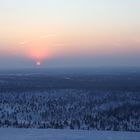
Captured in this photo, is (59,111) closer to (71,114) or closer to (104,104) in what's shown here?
(71,114)

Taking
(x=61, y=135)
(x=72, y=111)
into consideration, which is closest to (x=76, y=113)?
(x=72, y=111)

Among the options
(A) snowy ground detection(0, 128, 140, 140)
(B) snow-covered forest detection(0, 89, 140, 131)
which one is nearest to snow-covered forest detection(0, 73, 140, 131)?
(B) snow-covered forest detection(0, 89, 140, 131)

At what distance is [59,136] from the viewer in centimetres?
1095

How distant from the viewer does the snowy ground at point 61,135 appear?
35.2ft

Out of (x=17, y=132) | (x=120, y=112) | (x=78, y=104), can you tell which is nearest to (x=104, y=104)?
(x=78, y=104)

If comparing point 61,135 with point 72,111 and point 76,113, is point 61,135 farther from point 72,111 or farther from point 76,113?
point 72,111

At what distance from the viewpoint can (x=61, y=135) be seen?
1112 cm

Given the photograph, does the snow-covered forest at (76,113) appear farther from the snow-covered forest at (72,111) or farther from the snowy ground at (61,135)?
the snowy ground at (61,135)

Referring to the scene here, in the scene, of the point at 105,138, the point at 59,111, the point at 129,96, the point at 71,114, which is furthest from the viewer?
the point at 129,96

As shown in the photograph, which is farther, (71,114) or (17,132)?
(71,114)

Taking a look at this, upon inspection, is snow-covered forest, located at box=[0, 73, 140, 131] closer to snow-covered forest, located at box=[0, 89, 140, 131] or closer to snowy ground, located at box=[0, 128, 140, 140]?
snow-covered forest, located at box=[0, 89, 140, 131]

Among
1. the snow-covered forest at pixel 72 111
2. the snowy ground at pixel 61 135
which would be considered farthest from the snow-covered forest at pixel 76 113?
the snowy ground at pixel 61 135

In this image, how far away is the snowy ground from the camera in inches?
422

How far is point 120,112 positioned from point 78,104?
24.0 feet
